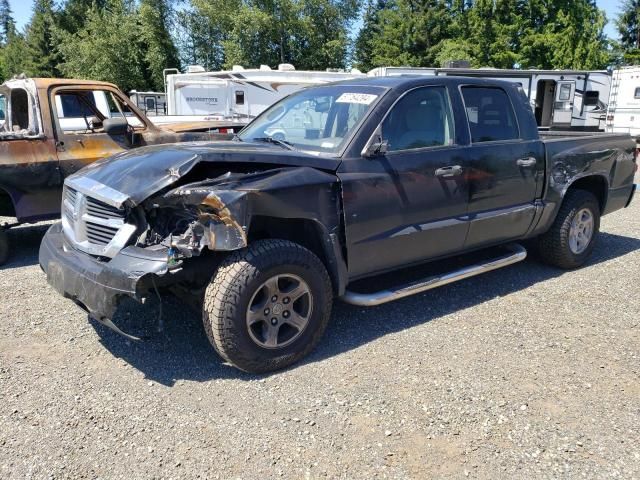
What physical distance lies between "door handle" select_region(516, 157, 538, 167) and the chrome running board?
0.82 meters

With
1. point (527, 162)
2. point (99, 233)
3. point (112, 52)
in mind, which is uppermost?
point (112, 52)

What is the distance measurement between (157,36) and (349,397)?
1443 inches

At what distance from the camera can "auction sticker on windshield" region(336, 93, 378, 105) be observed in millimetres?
3949

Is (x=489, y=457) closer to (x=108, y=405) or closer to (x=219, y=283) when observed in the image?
(x=219, y=283)

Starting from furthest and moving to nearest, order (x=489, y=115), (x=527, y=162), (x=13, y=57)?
(x=13, y=57)
(x=527, y=162)
(x=489, y=115)

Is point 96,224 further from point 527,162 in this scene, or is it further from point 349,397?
point 527,162

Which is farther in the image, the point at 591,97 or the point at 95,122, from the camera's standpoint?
the point at 591,97

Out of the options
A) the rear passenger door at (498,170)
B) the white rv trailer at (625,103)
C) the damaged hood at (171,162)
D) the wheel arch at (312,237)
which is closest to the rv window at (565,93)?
the white rv trailer at (625,103)

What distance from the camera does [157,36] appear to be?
35.2 m

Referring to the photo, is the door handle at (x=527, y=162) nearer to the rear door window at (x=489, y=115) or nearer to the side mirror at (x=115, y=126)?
the rear door window at (x=489, y=115)

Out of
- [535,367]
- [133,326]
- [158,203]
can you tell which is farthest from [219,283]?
[535,367]

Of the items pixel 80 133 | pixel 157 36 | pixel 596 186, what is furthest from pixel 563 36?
pixel 80 133

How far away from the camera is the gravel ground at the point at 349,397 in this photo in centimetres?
266

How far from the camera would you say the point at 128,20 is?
3628cm
